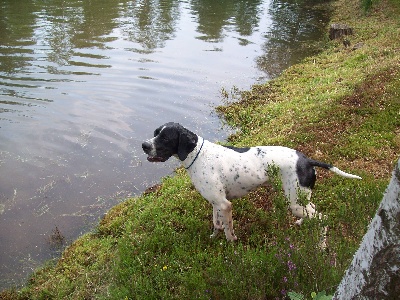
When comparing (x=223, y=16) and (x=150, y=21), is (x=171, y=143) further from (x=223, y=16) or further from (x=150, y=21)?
(x=223, y=16)

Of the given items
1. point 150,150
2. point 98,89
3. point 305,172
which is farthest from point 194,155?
point 98,89

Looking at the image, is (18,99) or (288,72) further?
(288,72)

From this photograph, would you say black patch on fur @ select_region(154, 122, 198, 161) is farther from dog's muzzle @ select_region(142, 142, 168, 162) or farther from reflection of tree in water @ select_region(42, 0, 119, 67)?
reflection of tree in water @ select_region(42, 0, 119, 67)

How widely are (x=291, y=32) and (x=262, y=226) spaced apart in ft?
72.1

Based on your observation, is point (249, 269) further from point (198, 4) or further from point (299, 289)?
point (198, 4)

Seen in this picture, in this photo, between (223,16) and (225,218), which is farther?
(223,16)

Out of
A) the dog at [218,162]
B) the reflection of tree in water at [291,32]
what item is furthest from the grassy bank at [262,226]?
the reflection of tree in water at [291,32]

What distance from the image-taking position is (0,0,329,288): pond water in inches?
361

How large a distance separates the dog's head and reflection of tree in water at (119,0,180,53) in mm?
16551

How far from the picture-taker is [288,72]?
17.4 meters

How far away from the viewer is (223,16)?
3142 centimetres

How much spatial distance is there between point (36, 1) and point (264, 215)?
31832 millimetres

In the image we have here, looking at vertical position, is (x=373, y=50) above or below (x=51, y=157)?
above

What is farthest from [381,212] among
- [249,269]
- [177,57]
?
[177,57]
